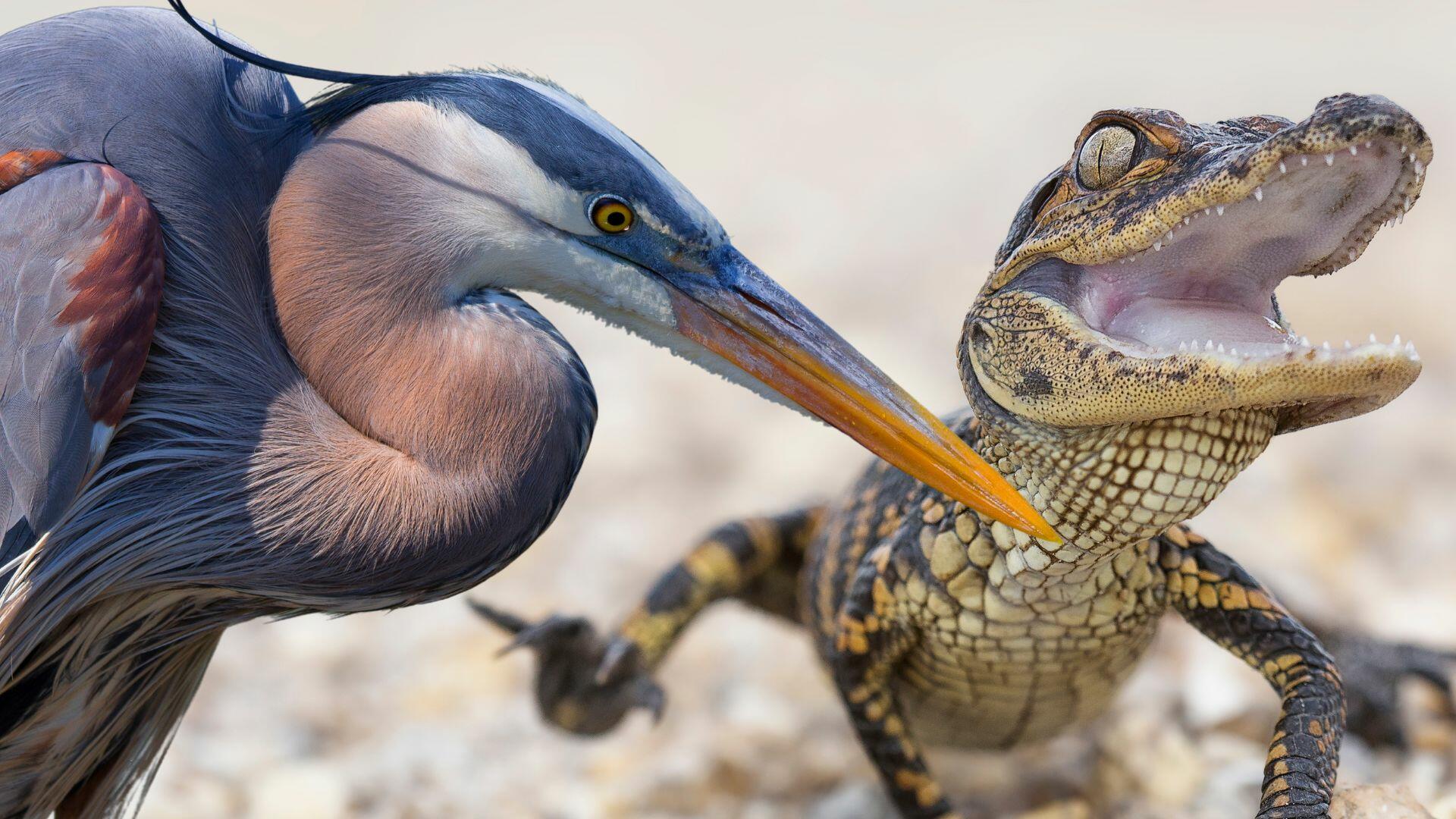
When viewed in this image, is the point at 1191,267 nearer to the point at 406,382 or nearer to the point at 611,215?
the point at 611,215

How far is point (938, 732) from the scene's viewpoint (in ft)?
9.34

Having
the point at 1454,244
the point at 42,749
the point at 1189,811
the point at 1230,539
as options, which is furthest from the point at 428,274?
the point at 1454,244

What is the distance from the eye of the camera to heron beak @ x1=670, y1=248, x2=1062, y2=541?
201 centimetres

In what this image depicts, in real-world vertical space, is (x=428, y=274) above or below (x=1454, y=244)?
below

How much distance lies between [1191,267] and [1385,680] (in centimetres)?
158

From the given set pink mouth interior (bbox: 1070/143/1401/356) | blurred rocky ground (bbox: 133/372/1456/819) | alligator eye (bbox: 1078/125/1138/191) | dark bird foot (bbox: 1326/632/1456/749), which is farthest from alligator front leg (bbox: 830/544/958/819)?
dark bird foot (bbox: 1326/632/1456/749)

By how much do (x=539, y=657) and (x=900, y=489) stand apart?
0.89 m

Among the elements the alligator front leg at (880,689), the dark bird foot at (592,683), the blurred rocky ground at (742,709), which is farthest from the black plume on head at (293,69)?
the blurred rocky ground at (742,709)

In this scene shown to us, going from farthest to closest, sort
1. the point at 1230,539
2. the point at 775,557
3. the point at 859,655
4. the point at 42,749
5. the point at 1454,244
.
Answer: the point at 1454,244 < the point at 1230,539 < the point at 775,557 < the point at 859,655 < the point at 42,749

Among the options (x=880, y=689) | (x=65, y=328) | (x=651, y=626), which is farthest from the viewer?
(x=651, y=626)

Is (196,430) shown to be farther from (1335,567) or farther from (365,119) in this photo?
(1335,567)

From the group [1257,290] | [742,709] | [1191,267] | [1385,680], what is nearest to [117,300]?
[1191,267]

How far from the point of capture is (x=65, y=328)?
180 centimetres

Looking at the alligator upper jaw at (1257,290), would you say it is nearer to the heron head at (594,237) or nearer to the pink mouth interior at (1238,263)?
the pink mouth interior at (1238,263)
